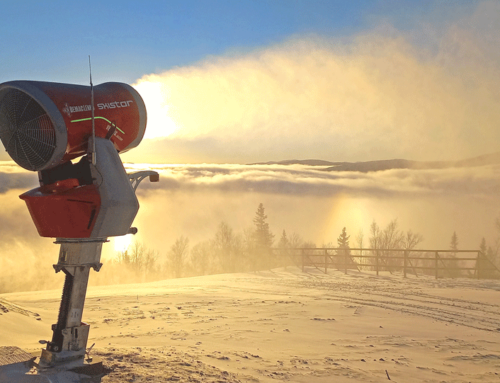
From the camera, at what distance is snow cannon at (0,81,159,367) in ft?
17.7

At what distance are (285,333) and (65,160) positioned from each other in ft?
16.8

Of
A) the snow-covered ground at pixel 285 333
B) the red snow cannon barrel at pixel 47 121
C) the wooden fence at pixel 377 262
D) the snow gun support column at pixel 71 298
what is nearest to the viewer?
the red snow cannon barrel at pixel 47 121

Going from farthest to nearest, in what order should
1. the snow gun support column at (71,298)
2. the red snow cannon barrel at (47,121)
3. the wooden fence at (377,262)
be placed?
1. the wooden fence at (377,262)
2. the snow gun support column at (71,298)
3. the red snow cannon barrel at (47,121)

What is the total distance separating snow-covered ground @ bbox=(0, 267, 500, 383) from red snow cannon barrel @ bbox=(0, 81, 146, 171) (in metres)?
2.75

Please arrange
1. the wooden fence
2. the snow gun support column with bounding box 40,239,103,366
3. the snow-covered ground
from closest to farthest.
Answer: the snow gun support column with bounding box 40,239,103,366, the snow-covered ground, the wooden fence

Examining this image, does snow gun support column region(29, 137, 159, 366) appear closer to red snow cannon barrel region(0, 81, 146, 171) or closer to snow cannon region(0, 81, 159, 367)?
snow cannon region(0, 81, 159, 367)

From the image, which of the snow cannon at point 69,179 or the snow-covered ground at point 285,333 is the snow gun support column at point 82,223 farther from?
the snow-covered ground at point 285,333

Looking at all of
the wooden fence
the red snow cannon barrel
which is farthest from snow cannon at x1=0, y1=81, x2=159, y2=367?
the wooden fence

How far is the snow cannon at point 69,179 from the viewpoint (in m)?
5.39

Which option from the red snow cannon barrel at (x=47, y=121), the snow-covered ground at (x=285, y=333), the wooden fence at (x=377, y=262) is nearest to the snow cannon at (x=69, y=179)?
the red snow cannon barrel at (x=47, y=121)

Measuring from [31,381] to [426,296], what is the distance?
11667 mm

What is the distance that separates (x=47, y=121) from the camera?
17.6ft

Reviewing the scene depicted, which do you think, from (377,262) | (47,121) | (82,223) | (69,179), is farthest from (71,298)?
(377,262)

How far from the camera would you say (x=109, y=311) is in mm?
10961
